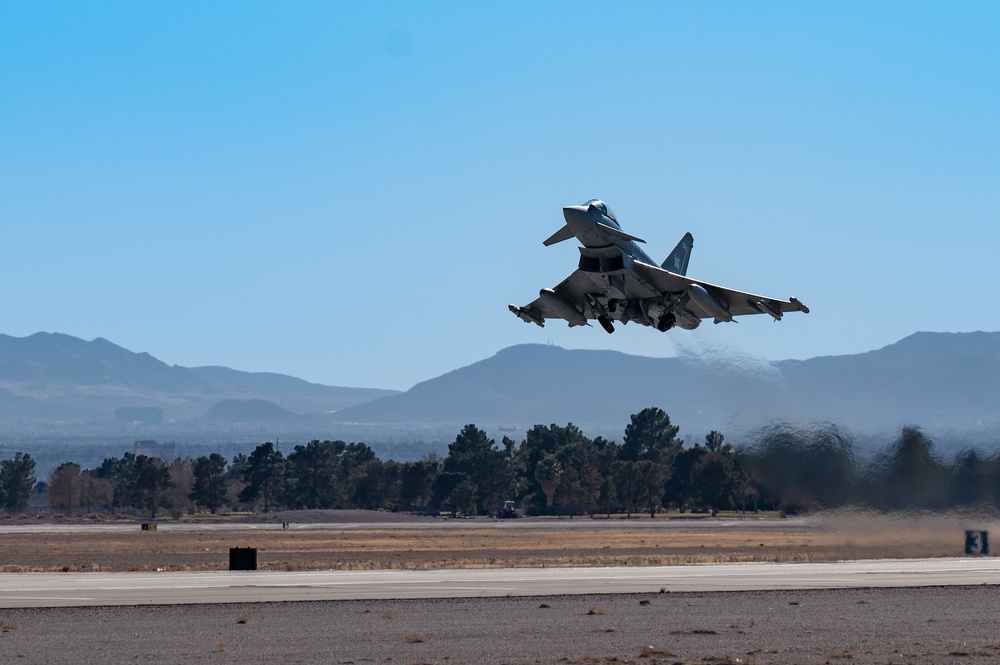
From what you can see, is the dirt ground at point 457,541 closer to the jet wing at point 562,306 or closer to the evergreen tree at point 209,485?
the jet wing at point 562,306

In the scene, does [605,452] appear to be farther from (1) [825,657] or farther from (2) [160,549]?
(1) [825,657]

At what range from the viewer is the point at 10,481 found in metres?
168

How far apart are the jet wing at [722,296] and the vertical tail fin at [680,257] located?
7.16 meters

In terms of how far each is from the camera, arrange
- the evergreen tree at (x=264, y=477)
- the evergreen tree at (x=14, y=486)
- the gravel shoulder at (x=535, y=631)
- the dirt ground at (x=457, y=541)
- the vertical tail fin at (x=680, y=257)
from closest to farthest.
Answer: the gravel shoulder at (x=535, y=631)
the vertical tail fin at (x=680, y=257)
the dirt ground at (x=457, y=541)
the evergreen tree at (x=264, y=477)
the evergreen tree at (x=14, y=486)

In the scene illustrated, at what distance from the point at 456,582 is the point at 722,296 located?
13.9 m

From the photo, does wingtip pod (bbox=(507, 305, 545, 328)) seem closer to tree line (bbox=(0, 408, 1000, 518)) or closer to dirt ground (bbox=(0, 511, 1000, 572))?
dirt ground (bbox=(0, 511, 1000, 572))

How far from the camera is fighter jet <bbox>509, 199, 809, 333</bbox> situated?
1620 inches

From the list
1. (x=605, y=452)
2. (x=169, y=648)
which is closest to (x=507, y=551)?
(x=169, y=648)

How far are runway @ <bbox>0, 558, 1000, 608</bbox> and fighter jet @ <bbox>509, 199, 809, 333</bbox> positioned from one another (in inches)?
372

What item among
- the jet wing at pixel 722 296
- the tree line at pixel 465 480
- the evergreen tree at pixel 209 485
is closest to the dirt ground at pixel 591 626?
the jet wing at pixel 722 296

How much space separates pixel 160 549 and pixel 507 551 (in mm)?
22564

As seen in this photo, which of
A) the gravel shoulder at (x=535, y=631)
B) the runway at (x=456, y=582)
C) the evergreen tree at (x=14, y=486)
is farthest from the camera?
the evergreen tree at (x=14, y=486)

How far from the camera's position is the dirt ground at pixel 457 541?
55.0 m

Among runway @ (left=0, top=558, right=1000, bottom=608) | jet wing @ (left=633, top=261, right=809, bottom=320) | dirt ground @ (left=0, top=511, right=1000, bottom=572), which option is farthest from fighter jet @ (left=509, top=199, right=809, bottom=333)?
dirt ground @ (left=0, top=511, right=1000, bottom=572)
